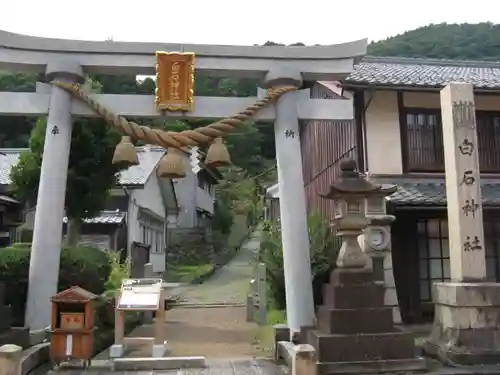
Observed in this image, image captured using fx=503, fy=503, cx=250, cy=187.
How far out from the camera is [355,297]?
888cm

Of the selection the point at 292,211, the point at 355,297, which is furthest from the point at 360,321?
the point at 292,211

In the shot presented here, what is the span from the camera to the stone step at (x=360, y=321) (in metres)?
8.70

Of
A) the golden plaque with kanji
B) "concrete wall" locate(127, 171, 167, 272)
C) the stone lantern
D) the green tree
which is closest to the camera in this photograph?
the stone lantern

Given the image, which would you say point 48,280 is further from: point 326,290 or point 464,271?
point 464,271

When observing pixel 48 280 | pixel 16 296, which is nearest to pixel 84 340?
pixel 48 280

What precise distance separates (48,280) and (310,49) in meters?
7.30

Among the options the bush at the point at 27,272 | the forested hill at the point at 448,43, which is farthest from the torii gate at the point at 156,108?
the forested hill at the point at 448,43

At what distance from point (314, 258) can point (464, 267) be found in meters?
5.26

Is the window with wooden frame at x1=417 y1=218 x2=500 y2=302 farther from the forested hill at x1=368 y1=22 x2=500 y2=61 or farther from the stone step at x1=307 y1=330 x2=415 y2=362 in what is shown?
the forested hill at x1=368 y1=22 x2=500 y2=61

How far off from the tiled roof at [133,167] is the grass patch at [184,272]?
6.61 m

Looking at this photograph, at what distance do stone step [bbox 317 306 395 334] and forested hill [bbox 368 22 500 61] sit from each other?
45572 mm

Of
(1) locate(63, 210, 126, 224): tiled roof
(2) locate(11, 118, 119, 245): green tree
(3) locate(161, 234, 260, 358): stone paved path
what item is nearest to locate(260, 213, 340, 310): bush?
(3) locate(161, 234, 260, 358): stone paved path

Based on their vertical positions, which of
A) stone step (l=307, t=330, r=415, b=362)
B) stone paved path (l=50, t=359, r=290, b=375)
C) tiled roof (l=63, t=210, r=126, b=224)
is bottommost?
stone paved path (l=50, t=359, r=290, b=375)

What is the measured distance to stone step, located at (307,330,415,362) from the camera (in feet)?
27.9
